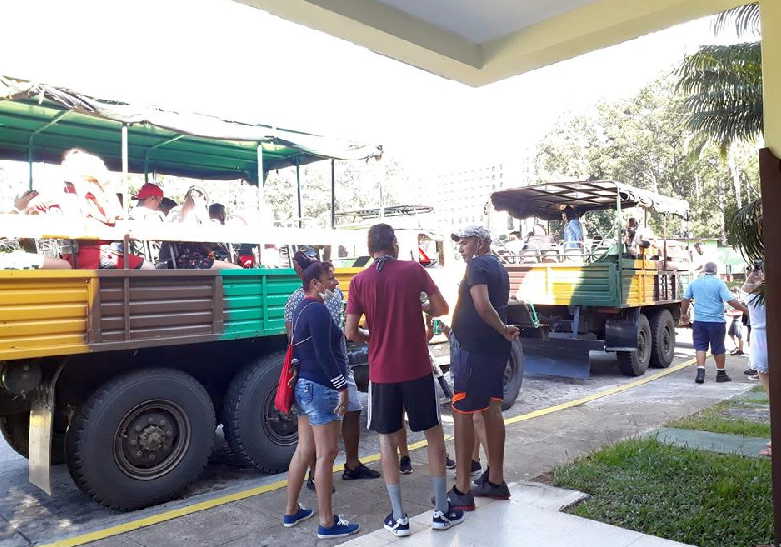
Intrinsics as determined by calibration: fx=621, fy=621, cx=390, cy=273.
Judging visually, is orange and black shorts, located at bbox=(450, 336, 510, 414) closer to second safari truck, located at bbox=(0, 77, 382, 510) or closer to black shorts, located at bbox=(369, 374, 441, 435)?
black shorts, located at bbox=(369, 374, 441, 435)

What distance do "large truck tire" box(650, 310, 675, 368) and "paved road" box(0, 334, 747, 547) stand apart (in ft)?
8.90

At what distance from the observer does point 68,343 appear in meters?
3.97

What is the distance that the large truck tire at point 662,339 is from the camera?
10109 mm

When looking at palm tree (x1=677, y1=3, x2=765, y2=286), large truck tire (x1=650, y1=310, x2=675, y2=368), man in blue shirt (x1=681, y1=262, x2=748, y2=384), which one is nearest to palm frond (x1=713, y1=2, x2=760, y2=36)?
palm tree (x1=677, y1=3, x2=765, y2=286)

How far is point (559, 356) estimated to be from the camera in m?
9.09

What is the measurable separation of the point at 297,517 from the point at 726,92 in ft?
28.6

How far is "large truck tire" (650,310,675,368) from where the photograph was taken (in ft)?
33.2

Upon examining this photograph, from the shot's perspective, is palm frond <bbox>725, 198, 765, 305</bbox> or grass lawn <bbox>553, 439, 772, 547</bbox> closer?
grass lawn <bbox>553, 439, 772, 547</bbox>

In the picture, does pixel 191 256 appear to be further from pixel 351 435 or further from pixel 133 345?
pixel 351 435

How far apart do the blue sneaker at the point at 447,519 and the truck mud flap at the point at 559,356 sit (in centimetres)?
547

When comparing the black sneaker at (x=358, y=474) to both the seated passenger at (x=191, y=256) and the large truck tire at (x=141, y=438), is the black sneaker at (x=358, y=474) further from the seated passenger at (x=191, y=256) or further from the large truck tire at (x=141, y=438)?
the seated passenger at (x=191, y=256)

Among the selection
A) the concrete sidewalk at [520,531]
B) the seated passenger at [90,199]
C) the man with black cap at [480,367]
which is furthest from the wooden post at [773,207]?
the seated passenger at [90,199]

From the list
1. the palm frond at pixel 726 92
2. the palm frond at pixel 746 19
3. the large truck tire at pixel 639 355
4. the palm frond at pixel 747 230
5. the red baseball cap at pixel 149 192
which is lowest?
the large truck tire at pixel 639 355

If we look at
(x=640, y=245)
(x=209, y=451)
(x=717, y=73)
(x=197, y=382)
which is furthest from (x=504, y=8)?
(x=717, y=73)
